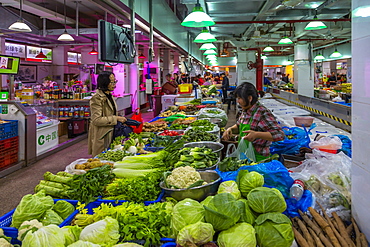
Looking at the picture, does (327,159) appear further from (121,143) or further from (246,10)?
(246,10)

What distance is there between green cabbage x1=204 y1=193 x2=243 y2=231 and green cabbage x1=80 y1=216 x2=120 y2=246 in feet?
1.67

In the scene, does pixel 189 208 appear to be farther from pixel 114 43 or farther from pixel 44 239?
pixel 114 43

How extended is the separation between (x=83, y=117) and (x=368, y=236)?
10251 millimetres

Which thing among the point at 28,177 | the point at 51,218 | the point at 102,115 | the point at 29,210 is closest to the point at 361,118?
the point at 51,218

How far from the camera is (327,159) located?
297 centimetres

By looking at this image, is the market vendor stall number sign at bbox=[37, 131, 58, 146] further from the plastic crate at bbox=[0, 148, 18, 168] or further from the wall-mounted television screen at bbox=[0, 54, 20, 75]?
the wall-mounted television screen at bbox=[0, 54, 20, 75]

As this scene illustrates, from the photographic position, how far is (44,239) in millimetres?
1570

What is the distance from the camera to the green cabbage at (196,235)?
1595mm

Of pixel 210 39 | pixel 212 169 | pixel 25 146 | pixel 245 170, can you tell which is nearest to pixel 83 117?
pixel 25 146

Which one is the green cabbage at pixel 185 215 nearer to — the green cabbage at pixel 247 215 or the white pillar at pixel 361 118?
the green cabbage at pixel 247 215

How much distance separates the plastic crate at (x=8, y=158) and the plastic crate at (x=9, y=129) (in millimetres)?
330

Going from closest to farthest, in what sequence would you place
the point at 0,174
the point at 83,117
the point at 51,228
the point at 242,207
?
the point at 51,228
the point at 242,207
the point at 0,174
the point at 83,117

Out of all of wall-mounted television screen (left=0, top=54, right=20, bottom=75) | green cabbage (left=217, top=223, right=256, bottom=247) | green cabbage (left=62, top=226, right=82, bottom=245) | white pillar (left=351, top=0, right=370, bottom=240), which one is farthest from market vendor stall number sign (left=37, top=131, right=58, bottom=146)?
white pillar (left=351, top=0, right=370, bottom=240)

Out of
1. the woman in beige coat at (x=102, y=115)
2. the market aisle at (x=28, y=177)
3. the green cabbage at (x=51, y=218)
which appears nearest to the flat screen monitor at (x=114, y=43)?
the woman in beige coat at (x=102, y=115)
